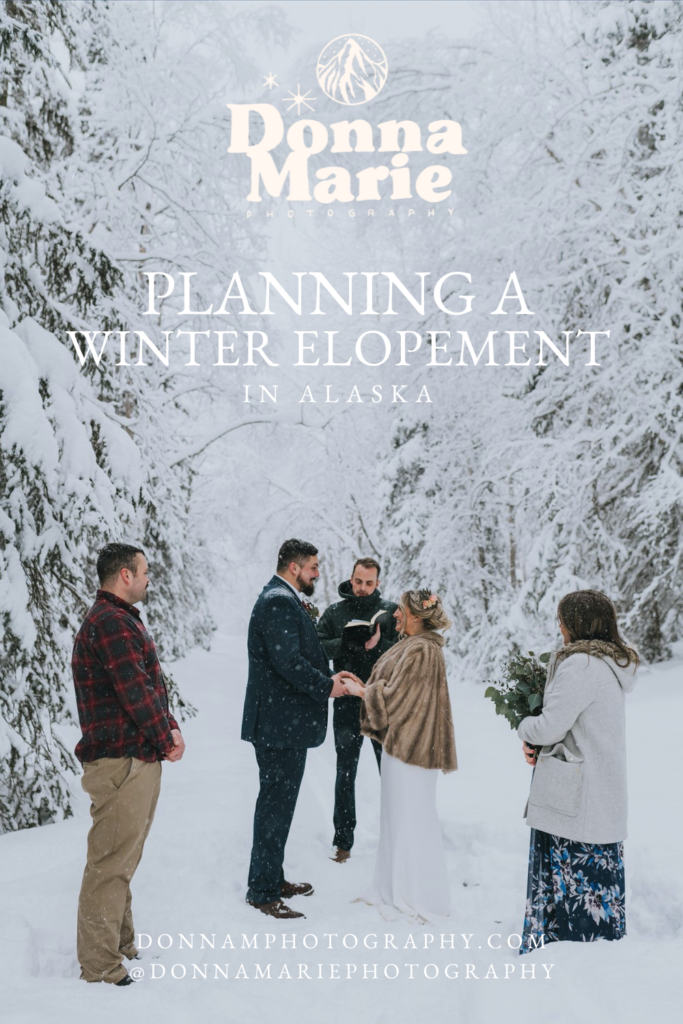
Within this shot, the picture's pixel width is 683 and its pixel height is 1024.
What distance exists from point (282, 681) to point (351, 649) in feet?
4.56

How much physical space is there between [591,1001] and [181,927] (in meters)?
2.37

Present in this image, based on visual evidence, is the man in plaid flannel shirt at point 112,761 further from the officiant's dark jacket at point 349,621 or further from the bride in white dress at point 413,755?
the officiant's dark jacket at point 349,621

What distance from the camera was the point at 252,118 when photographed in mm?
9828

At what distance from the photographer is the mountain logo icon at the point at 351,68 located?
1081 centimetres

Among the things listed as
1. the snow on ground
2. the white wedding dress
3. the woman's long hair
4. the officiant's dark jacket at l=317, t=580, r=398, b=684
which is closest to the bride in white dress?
the white wedding dress

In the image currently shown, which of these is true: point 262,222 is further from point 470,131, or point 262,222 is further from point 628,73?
point 628,73

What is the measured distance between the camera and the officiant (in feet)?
18.9

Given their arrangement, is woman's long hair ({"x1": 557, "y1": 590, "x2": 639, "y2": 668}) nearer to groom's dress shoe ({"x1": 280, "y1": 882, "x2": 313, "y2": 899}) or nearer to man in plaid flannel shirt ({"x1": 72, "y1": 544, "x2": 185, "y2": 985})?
man in plaid flannel shirt ({"x1": 72, "y1": 544, "x2": 185, "y2": 985})

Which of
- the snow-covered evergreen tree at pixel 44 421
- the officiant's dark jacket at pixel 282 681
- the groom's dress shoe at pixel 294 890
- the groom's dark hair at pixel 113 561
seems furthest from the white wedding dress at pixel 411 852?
the snow-covered evergreen tree at pixel 44 421

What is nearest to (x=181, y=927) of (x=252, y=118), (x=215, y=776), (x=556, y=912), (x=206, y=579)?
(x=556, y=912)

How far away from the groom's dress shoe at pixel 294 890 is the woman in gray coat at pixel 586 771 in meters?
1.81

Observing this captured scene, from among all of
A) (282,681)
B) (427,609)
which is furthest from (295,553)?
(427,609)

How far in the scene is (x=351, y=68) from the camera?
11.1 metres

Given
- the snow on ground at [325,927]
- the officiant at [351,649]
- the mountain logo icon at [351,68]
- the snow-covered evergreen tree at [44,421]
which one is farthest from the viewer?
the mountain logo icon at [351,68]
